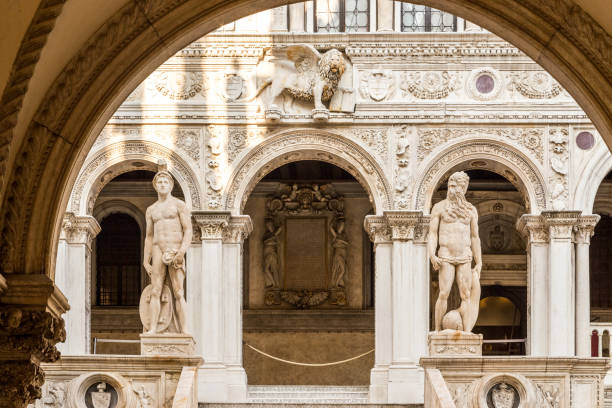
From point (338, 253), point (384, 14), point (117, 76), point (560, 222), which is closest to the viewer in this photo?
point (117, 76)

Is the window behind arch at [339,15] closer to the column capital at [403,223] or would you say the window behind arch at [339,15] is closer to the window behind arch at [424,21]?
the window behind arch at [424,21]

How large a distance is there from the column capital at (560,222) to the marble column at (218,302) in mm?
4862

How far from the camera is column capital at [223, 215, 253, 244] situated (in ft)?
85.3

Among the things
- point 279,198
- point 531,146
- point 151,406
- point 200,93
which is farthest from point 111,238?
point 151,406

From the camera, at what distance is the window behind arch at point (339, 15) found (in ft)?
88.4

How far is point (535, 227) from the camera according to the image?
2577cm

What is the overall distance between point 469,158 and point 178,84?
196 inches

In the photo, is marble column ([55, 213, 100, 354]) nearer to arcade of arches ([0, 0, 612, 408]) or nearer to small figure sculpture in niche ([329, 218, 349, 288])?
arcade of arches ([0, 0, 612, 408])

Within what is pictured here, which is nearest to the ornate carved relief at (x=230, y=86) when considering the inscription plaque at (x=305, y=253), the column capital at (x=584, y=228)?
the inscription plaque at (x=305, y=253)

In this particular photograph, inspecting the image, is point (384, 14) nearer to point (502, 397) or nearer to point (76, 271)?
point (76, 271)

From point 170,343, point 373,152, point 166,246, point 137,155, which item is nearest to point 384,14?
point 373,152

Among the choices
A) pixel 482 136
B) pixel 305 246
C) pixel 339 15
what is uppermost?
pixel 339 15

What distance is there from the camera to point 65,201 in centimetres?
897

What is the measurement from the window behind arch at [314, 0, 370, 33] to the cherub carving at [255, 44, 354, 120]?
2.29ft
